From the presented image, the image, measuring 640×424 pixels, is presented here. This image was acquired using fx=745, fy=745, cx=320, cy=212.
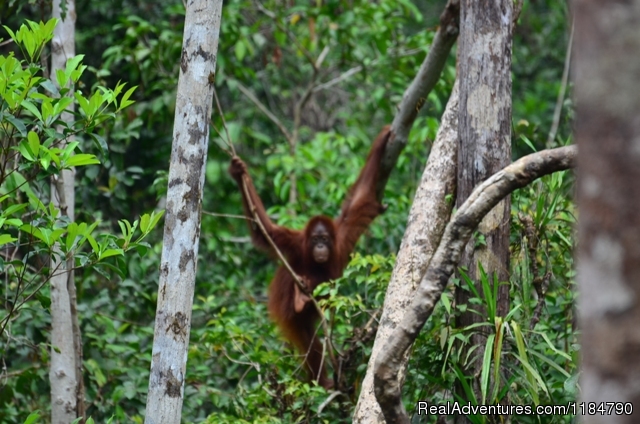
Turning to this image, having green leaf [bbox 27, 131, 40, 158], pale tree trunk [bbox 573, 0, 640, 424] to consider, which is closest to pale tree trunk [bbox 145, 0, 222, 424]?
green leaf [bbox 27, 131, 40, 158]

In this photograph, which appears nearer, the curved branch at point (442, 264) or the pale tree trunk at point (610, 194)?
the pale tree trunk at point (610, 194)

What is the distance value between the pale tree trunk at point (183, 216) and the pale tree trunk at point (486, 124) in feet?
4.37

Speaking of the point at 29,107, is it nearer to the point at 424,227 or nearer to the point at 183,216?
the point at 183,216

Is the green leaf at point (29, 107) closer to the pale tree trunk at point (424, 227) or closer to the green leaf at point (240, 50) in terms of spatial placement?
the pale tree trunk at point (424, 227)

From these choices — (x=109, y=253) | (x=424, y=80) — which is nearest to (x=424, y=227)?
(x=424, y=80)

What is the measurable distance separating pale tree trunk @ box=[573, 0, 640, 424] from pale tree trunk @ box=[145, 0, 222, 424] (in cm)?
230

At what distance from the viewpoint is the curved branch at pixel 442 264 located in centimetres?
272

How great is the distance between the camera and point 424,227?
412 cm

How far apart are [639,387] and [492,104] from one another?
2691mm

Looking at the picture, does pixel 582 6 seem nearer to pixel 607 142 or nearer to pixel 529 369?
pixel 607 142

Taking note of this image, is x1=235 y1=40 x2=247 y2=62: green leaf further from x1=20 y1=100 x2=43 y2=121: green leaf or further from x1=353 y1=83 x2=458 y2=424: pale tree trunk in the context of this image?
x1=20 y1=100 x2=43 y2=121: green leaf

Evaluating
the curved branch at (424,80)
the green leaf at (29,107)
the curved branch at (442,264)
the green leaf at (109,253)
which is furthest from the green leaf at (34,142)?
the curved branch at (424,80)

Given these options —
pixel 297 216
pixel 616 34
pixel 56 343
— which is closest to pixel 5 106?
pixel 56 343

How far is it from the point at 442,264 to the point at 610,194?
1.49 metres
